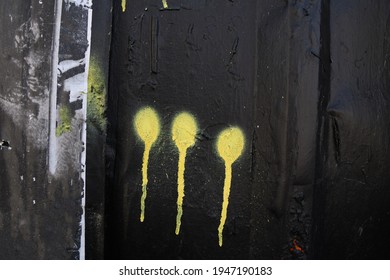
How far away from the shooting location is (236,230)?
139 cm

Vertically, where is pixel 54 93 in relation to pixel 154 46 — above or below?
below

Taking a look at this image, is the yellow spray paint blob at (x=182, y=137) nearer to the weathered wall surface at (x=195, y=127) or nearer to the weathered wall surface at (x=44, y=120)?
the weathered wall surface at (x=195, y=127)

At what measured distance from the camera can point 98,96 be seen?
4.52 feet

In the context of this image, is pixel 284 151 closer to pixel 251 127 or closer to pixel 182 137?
pixel 251 127

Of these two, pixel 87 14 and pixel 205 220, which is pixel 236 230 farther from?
pixel 87 14

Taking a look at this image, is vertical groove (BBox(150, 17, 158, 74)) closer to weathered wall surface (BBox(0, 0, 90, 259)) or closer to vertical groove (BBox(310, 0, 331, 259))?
weathered wall surface (BBox(0, 0, 90, 259))

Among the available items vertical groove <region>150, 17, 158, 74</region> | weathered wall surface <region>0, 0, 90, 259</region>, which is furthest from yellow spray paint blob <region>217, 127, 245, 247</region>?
weathered wall surface <region>0, 0, 90, 259</region>

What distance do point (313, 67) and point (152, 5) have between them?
47 cm

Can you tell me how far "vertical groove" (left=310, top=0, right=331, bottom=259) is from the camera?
51.8 inches

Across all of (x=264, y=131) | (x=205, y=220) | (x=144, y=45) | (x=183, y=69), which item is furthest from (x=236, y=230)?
(x=144, y=45)

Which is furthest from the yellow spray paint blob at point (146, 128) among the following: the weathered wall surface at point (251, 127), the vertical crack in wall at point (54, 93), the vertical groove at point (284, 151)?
the vertical groove at point (284, 151)

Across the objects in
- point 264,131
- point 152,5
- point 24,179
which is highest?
point 152,5

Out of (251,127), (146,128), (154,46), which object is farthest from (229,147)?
(154,46)

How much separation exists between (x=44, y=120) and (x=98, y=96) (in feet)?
0.55
